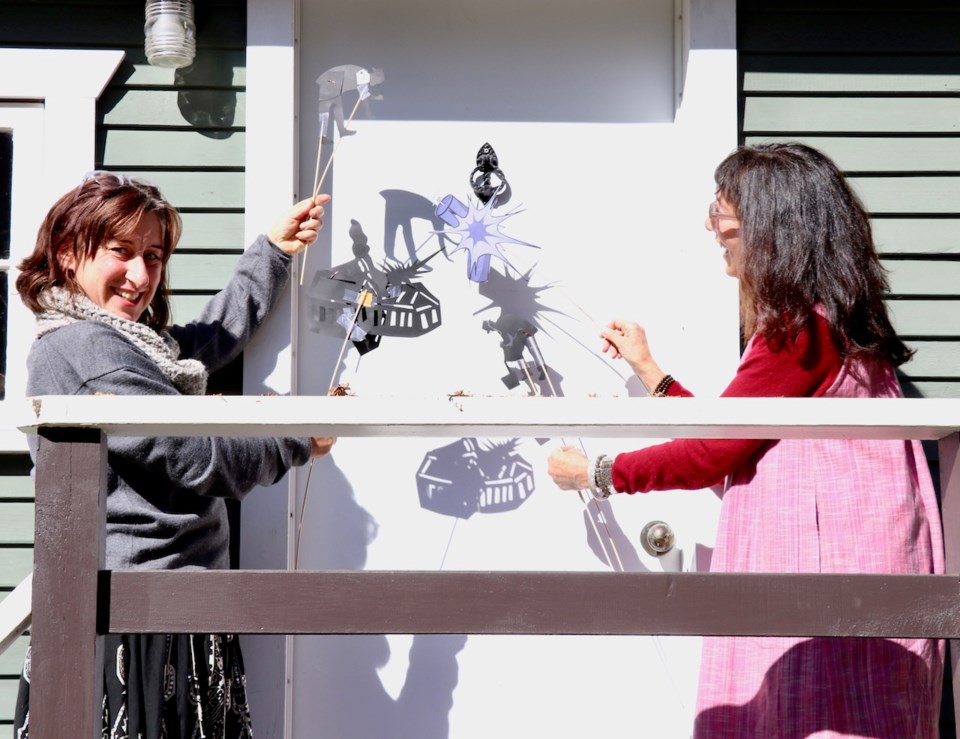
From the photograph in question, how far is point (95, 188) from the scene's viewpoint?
2.12 m

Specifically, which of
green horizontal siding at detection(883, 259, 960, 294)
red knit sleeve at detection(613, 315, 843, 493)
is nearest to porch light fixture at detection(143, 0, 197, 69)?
red knit sleeve at detection(613, 315, 843, 493)

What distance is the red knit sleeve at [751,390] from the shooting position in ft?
6.01

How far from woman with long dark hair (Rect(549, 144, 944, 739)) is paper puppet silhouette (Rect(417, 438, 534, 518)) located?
67 centimetres

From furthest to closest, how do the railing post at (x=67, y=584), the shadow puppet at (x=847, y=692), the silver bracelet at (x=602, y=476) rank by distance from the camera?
the silver bracelet at (x=602, y=476) → the shadow puppet at (x=847, y=692) → the railing post at (x=67, y=584)

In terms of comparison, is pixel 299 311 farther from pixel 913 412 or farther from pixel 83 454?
pixel 913 412

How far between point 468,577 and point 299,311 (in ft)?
4.04

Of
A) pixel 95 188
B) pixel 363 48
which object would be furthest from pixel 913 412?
pixel 363 48

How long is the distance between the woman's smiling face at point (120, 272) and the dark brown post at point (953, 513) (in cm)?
138

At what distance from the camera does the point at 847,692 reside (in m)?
1.83

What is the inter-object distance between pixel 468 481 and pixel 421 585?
1.10 m

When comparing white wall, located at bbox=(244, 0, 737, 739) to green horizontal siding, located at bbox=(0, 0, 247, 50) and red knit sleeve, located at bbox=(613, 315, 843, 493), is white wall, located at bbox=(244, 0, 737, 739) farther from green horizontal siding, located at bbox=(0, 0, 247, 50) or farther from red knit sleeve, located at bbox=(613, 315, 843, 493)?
red knit sleeve, located at bbox=(613, 315, 843, 493)

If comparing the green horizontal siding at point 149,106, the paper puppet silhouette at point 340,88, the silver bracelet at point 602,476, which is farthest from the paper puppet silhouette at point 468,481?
the green horizontal siding at point 149,106

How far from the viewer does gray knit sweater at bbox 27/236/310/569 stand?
1.85 meters

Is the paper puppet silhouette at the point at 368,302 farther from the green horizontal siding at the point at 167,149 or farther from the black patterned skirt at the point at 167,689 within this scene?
the black patterned skirt at the point at 167,689
